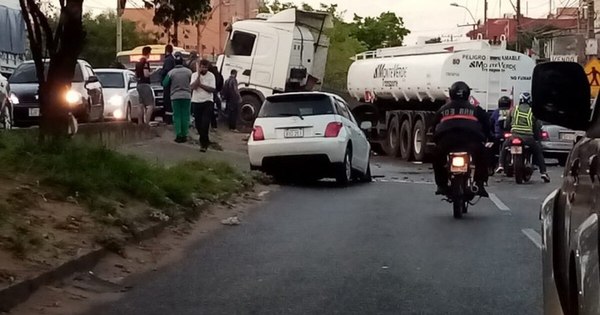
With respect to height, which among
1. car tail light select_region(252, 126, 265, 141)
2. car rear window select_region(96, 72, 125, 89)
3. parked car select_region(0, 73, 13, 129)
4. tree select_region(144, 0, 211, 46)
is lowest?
car tail light select_region(252, 126, 265, 141)

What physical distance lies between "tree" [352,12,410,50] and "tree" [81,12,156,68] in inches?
943

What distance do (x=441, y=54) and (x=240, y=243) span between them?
695 inches

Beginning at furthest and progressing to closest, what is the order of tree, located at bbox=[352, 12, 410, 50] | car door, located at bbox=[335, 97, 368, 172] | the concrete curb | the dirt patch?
tree, located at bbox=[352, 12, 410, 50]
car door, located at bbox=[335, 97, 368, 172]
the dirt patch
the concrete curb

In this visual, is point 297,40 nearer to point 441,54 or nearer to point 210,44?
point 441,54

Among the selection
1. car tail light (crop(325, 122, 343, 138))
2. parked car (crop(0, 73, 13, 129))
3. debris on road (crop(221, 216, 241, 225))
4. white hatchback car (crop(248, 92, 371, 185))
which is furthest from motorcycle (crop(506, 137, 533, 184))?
parked car (crop(0, 73, 13, 129))

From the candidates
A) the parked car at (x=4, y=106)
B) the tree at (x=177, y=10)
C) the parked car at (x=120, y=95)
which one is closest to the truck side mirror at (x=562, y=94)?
the tree at (x=177, y=10)

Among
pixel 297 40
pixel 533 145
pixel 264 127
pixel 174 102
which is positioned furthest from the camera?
pixel 297 40

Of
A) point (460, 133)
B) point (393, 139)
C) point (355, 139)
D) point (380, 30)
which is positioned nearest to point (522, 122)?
point (355, 139)

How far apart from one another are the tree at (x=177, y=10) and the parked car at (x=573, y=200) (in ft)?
28.3

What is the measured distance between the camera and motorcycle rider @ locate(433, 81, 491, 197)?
571 inches

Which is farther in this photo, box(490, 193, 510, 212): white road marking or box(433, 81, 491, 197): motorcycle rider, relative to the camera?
box(490, 193, 510, 212): white road marking

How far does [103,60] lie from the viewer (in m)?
69.1

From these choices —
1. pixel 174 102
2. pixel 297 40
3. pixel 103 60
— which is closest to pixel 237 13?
pixel 103 60

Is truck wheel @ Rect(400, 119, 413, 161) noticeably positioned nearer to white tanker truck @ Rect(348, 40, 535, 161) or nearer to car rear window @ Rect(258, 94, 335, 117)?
white tanker truck @ Rect(348, 40, 535, 161)
